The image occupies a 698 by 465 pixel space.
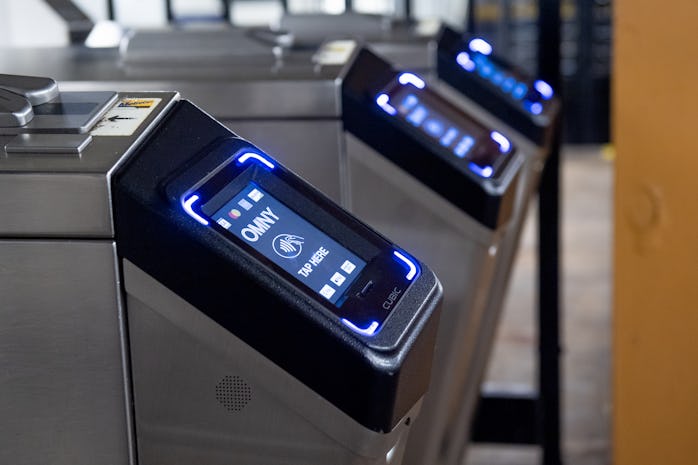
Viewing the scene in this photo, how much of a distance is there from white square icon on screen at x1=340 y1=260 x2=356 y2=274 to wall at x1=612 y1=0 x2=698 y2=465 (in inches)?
29.0

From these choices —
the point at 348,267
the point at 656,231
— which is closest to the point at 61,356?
the point at 348,267

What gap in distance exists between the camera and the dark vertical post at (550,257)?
200 centimetres

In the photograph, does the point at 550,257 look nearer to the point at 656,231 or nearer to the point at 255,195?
the point at 656,231

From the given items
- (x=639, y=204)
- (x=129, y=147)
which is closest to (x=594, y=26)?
(x=639, y=204)

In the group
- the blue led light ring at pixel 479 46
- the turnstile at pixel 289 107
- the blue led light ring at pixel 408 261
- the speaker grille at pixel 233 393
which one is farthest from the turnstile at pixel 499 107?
the speaker grille at pixel 233 393

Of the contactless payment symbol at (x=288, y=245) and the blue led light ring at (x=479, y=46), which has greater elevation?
the contactless payment symbol at (x=288, y=245)

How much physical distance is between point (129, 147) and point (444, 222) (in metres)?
0.58

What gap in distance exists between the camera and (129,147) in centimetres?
84

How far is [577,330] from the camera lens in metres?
3.21

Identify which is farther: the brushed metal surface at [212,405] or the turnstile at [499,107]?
the turnstile at [499,107]

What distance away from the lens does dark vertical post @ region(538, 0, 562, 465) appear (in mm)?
2000

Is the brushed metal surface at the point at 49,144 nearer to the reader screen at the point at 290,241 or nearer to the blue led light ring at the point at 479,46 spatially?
the reader screen at the point at 290,241

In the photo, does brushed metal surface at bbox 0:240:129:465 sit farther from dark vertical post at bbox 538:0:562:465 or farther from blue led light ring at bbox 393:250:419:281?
dark vertical post at bbox 538:0:562:465

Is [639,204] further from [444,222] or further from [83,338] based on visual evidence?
[83,338]
